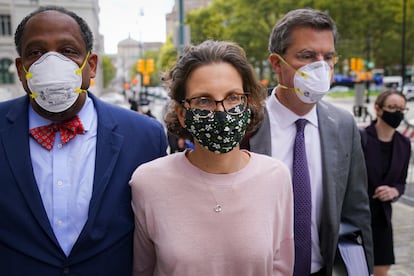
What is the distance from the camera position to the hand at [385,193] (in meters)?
3.59

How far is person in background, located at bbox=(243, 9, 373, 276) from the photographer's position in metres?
2.36

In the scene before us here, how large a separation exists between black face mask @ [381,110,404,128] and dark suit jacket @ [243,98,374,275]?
59.1 inches

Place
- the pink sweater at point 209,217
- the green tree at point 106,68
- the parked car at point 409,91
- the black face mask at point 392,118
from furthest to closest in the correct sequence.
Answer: the green tree at point 106,68 < the parked car at point 409,91 < the black face mask at point 392,118 < the pink sweater at point 209,217

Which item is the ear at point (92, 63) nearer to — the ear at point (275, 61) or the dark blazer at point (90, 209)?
the dark blazer at point (90, 209)

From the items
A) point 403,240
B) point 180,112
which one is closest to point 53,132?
point 180,112

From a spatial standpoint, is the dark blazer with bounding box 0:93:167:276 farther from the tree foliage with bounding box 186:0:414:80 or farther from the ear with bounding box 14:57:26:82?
the tree foliage with bounding box 186:0:414:80

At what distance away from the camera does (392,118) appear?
3.87m

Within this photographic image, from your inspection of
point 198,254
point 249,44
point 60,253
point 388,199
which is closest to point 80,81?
point 60,253

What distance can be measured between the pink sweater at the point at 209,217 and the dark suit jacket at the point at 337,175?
40 centimetres

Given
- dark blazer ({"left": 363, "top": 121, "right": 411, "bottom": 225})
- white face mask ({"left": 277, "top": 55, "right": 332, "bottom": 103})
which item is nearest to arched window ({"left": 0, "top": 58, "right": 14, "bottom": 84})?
dark blazer ({"left": 363, "top": 121, "right": 411, "bottom": 225})

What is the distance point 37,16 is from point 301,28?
135 cm

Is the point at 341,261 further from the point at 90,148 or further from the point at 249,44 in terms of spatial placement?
the point at 249,44

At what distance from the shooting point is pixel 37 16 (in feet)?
6.75

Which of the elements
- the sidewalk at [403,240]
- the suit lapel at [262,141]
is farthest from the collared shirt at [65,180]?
the sidewalk at [403,240]
